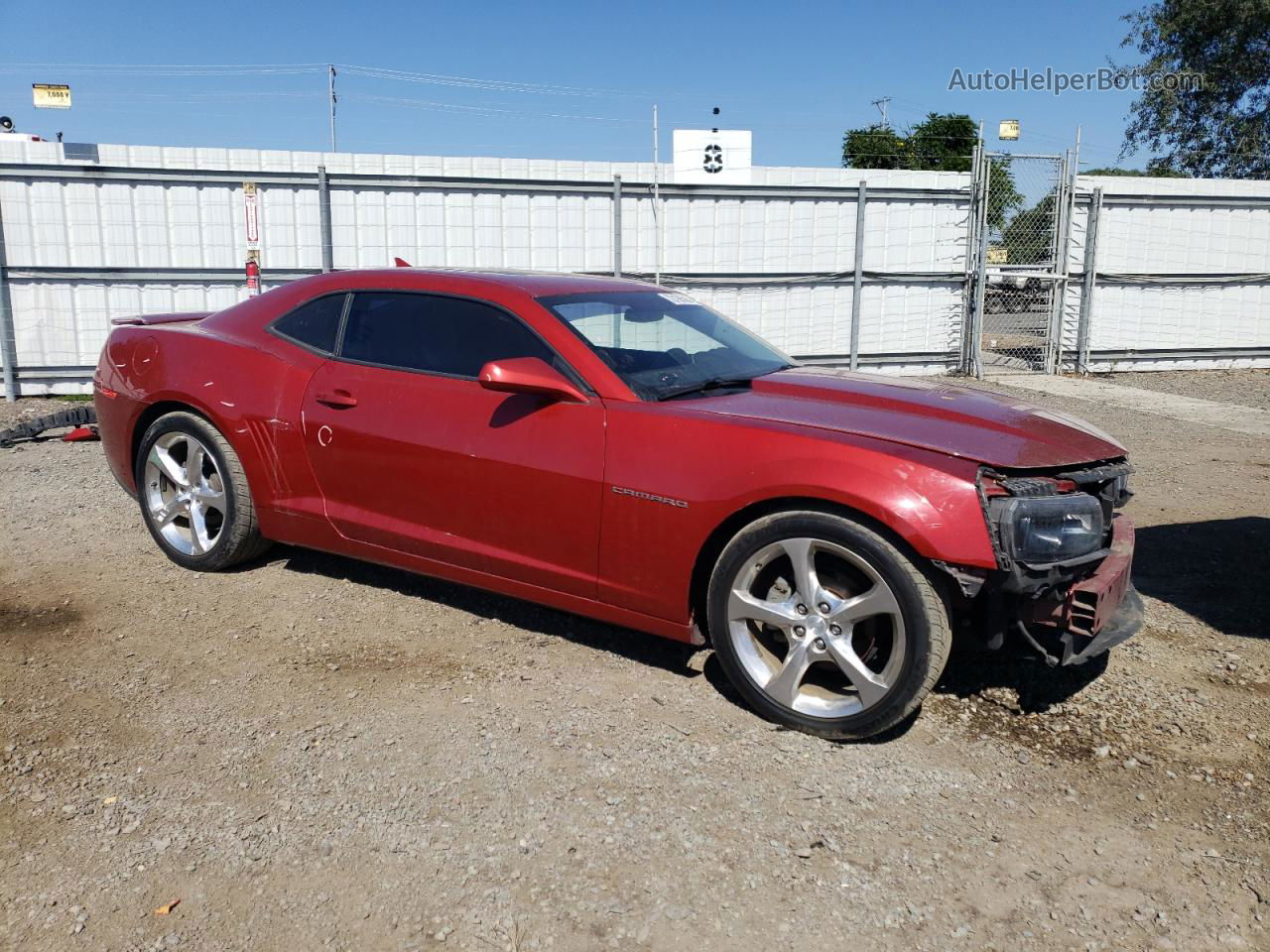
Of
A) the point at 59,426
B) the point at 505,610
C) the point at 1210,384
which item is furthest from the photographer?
the point at 1210,384

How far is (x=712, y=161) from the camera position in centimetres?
1271

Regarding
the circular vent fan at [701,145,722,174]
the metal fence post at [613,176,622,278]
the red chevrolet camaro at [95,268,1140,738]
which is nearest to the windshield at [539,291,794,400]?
the red chevrolet camaro at [95,268,1140,738]

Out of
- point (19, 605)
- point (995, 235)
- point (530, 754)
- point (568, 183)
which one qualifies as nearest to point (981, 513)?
point (530, 754)

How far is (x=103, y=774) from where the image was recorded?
317 cm

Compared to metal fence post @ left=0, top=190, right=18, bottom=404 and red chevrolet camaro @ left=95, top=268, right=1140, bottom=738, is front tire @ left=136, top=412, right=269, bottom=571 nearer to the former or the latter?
red chevrolet camaro @ left=95, top=268, right=1140, bottom=738

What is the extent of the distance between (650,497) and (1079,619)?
4.75ft

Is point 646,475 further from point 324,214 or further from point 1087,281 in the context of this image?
point 1087,281

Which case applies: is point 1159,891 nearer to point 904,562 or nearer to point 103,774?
point 904,562

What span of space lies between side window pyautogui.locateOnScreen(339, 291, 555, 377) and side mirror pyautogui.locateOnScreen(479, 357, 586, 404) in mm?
176

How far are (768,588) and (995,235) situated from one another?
496 inches

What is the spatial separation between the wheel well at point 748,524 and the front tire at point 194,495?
2.27 m

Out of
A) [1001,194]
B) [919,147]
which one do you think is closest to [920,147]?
[919,147]

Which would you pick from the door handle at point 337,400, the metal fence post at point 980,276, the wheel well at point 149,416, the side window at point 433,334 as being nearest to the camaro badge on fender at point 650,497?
the side window at point 433,334

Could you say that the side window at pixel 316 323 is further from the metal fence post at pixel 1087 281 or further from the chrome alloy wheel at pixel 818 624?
→ the metal fence post at pixel 1087 281
